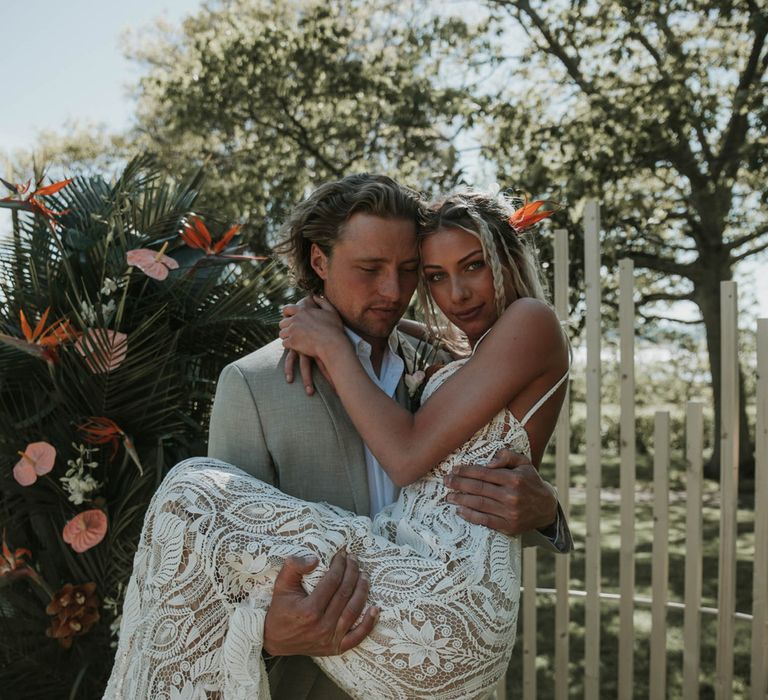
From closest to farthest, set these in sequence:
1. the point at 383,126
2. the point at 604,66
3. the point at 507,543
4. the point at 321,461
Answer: the point at 507,543, the point at 321,461, the point at 604,66, the point at 383,126

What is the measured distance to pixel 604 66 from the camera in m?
10.1

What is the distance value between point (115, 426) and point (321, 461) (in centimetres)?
139

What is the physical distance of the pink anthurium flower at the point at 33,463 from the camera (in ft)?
11.1

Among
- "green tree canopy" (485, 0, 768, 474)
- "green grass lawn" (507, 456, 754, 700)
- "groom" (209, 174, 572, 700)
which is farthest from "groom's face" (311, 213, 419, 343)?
"green tree canopy" (485, 0, 768, 474)

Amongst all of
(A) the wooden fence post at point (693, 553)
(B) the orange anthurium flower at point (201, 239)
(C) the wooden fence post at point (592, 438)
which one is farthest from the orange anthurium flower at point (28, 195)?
(A) the wooden fence post at point (693, 553)

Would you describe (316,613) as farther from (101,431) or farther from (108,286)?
(108,286)

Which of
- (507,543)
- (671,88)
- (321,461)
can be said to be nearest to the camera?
(507,543)

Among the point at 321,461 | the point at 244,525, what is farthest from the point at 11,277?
the point at 244,525

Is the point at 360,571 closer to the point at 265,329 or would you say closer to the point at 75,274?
the point at 265,329

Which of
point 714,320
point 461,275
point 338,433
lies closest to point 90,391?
point 338,433

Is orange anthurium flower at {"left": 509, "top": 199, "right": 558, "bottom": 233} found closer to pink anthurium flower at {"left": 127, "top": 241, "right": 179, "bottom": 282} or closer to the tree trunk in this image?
pink anthurium flower at {"left": 127, "top": 241, "right": 179, "bottom": 282}

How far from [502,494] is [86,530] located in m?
2.01

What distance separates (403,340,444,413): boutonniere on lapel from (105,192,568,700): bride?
11.3 inches

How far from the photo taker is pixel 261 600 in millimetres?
1946
